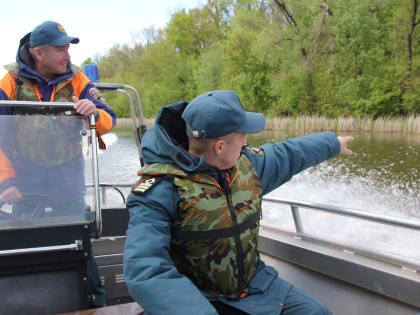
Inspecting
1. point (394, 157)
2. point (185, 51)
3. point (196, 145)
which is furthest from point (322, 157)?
point (185, 51)

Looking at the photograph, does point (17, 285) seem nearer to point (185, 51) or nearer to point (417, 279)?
point (417, 279)

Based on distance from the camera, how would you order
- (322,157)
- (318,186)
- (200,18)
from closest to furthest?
(322,157) < (318,186) < (200,18)

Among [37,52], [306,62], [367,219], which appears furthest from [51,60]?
[306,62]

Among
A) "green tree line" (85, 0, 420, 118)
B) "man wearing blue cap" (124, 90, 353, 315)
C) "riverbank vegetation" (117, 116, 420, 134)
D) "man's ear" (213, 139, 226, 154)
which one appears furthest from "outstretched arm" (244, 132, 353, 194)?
"green tree line" (85, 0, 420, 118)

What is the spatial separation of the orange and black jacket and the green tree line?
19.0 metres

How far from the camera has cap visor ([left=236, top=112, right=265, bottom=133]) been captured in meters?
1.32

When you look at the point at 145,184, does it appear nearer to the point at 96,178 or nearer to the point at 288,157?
the point at 96,178

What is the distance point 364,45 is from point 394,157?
13.2m

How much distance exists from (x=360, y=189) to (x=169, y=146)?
621 cm

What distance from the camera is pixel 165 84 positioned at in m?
32.6

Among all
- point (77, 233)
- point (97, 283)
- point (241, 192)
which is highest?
point (241, 192)

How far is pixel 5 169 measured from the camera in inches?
62.9

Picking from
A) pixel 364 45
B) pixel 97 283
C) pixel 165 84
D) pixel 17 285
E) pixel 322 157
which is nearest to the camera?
pixel 17 285

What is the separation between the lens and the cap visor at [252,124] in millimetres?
1315
